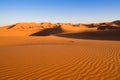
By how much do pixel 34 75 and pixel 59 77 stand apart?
2.44 ft

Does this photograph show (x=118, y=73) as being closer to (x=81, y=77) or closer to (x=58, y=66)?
(x=81, y=77)

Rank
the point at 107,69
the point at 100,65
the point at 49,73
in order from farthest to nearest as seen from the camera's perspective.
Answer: the point at 100,65 → the point at 107,69 → the point at 49,73

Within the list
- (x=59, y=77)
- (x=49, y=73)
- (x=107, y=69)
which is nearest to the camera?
(x=59, y=77)

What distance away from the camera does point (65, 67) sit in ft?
19.0

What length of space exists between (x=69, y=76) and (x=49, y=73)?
2.24 ft

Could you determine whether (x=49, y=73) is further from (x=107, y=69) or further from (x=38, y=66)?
(x=107, y=69)

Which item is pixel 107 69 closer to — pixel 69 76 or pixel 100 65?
pixel 100 65

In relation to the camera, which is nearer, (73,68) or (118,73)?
(118,73)

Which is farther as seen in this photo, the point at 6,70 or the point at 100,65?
the point at 100,65

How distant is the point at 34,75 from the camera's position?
4848mm

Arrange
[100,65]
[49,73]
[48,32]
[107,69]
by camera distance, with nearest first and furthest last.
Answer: [49,73] → [107,69] → [100,65] → [48,32]

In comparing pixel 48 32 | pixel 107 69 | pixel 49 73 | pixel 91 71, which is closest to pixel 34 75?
pixel 49 73

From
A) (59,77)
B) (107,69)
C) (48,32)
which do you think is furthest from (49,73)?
(48,32)

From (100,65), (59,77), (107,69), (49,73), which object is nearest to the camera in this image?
(59,77)
